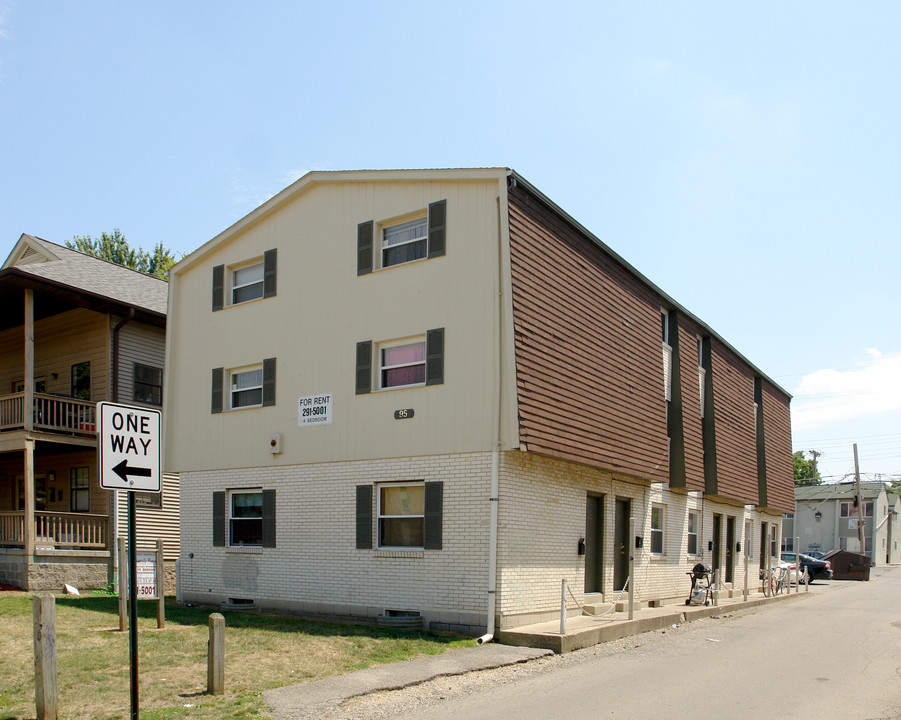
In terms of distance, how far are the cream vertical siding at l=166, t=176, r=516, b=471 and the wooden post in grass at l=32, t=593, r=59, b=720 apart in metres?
7.99

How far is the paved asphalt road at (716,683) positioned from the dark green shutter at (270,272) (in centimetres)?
1031

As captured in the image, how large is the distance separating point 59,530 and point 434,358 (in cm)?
1165

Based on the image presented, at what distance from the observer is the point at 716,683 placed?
10.9m

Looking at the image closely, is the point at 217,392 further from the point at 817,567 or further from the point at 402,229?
the point at 817,567

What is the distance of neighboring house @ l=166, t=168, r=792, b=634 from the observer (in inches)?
590

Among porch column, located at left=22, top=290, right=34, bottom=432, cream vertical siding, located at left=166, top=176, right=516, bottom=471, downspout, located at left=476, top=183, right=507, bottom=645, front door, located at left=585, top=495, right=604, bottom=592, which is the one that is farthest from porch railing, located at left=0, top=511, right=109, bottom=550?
front door, located at left=585, top=495, right=604, bottom=592

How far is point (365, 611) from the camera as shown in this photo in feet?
52.3

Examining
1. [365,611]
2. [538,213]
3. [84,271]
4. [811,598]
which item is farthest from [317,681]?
[811,598]

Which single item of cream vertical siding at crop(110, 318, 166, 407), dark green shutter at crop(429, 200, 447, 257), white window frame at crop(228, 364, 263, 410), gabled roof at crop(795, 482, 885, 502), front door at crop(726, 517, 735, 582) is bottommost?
gabled roof at crop(795, 482, 885, 502)

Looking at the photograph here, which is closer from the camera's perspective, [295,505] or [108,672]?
[108,672]

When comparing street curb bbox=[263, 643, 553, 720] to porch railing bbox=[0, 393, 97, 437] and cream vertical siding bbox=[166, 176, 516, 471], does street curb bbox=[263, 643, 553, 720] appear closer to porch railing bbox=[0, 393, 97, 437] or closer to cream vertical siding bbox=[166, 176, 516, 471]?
cream vertical siding bbox=[166, 176, 516, 471]

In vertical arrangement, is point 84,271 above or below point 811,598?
above

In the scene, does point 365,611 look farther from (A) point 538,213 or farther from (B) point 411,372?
(A) point 538,213

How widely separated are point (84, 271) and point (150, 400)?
14.3 feet
